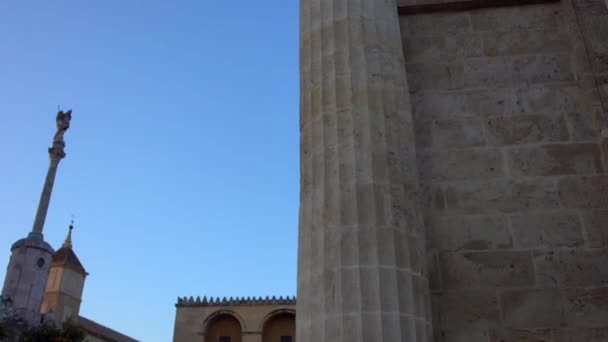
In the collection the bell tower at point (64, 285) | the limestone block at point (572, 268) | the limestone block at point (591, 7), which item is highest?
the bell tower at point (64, 285)

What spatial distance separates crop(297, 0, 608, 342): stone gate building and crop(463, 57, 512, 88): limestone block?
0.06 ft

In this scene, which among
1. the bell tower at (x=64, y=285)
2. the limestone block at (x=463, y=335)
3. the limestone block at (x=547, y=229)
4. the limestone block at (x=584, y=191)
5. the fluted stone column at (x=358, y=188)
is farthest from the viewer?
the bell tower at (x=64, y=285)

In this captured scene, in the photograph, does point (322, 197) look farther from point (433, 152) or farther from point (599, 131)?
point (599, 131)

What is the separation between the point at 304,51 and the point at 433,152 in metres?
1.75

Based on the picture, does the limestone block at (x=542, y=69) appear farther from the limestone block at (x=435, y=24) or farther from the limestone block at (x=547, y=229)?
the limestone block at (x=547, y=229)

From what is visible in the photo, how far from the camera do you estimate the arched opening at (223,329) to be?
39250 millimetres

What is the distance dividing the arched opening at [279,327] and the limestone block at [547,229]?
117 ft

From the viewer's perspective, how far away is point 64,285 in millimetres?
44344

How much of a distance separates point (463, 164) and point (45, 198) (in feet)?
120

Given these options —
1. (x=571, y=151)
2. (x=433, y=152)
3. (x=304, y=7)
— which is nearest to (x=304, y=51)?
(x=304, y=7)

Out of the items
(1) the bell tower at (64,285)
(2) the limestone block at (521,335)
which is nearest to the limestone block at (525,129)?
(2) the limestone block at (521,335)

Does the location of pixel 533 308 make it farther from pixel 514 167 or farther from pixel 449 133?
pixel 449 133

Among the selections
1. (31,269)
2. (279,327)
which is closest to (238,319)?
(279,327)

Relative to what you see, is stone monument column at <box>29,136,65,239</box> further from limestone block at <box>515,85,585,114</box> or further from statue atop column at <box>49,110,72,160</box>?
limestone block at <box>515,85,585,114</box>
